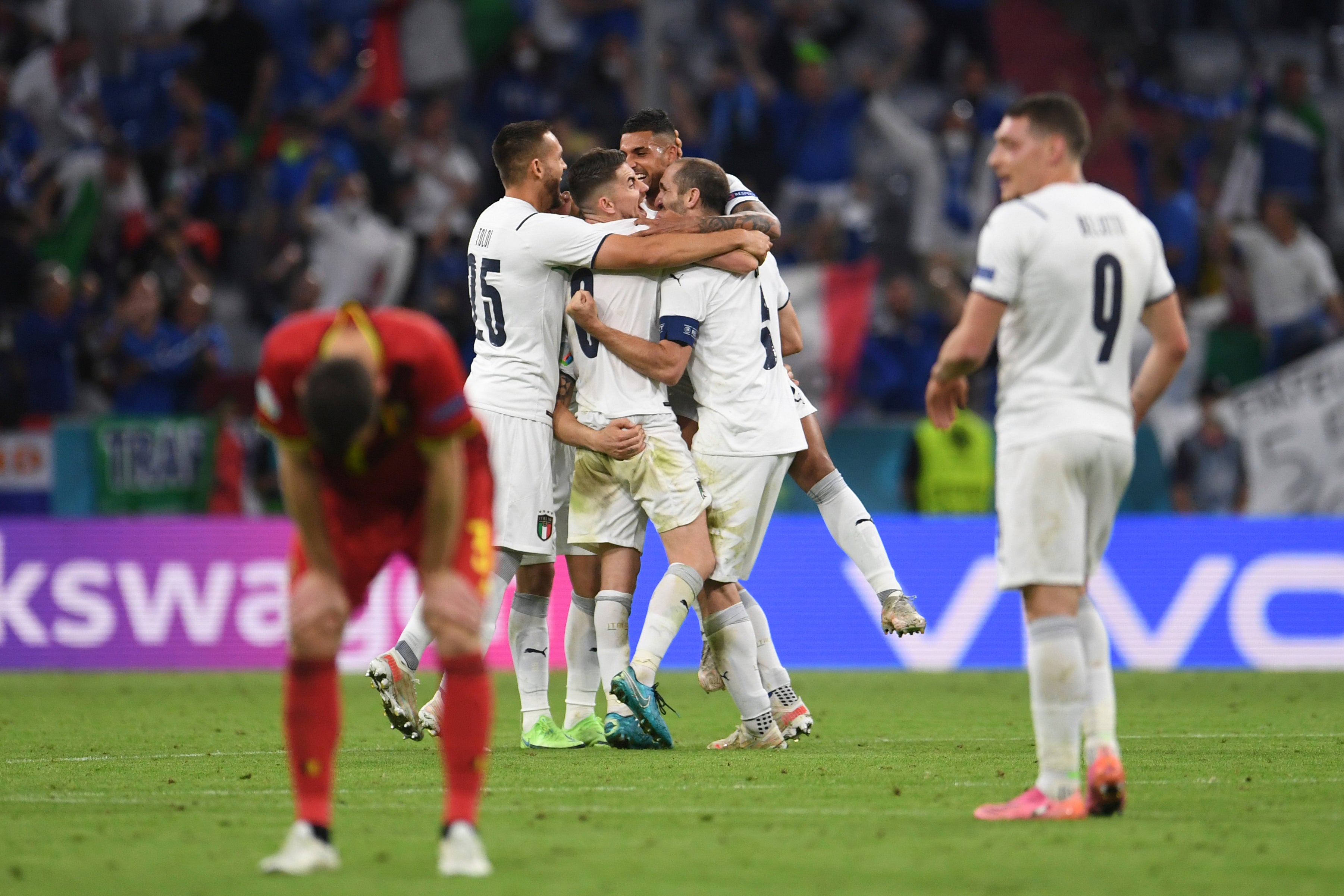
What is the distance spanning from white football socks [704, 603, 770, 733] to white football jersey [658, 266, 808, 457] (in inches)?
30.2

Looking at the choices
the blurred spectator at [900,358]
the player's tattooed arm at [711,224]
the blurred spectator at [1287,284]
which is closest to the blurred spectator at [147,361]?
the blurred spectator at [900,358]

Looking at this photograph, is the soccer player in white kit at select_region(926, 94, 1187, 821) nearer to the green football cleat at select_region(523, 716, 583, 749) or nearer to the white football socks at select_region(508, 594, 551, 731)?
the green football cleat at select_region(523, 716, 583, 749)

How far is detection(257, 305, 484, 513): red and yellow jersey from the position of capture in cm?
497

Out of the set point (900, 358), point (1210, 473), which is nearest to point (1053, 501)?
point (1210, 473)

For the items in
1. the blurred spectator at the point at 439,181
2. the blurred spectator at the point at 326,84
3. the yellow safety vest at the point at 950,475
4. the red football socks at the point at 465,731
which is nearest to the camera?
the red football socks at the point at 465,731

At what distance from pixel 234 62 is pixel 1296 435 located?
1047 centimetres

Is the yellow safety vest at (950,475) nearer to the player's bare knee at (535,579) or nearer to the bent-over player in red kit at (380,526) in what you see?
the player's bare knee at (535,579)

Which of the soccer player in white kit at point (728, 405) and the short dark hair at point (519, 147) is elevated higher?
the short dark hair at point (519, 147)

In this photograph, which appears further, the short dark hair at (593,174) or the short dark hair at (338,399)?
the short dark hair at (593,174)

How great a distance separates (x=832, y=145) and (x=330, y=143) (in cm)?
483

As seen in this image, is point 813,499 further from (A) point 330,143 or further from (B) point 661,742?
(A) point 330,143

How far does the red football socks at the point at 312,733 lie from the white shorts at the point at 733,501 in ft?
11.2

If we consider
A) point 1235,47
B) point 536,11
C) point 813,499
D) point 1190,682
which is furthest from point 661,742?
point 1235,47

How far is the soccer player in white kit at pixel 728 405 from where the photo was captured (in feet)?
27.5
